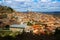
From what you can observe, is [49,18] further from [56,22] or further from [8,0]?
[8,0]

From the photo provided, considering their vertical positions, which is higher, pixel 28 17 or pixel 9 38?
pixel 28 17

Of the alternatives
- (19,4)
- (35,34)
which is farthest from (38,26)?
(19,4)

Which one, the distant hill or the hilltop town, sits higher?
the distant hill

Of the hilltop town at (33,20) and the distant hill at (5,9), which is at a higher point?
the distant hill at (5,9)

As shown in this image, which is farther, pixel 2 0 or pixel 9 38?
pixel 2 0

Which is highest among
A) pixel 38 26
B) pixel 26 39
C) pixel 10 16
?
pixel 10 16

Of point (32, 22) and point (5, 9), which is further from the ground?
point (5, 9)

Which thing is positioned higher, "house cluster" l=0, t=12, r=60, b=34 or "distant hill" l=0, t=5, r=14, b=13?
"distant hill" l=0, t=5, r=14, b=13

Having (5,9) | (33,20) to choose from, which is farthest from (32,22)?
(5,9)

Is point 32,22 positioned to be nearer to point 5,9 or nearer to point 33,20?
point 33,20

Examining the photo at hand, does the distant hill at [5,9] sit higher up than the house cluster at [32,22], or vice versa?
the distant hill at [5,9]
